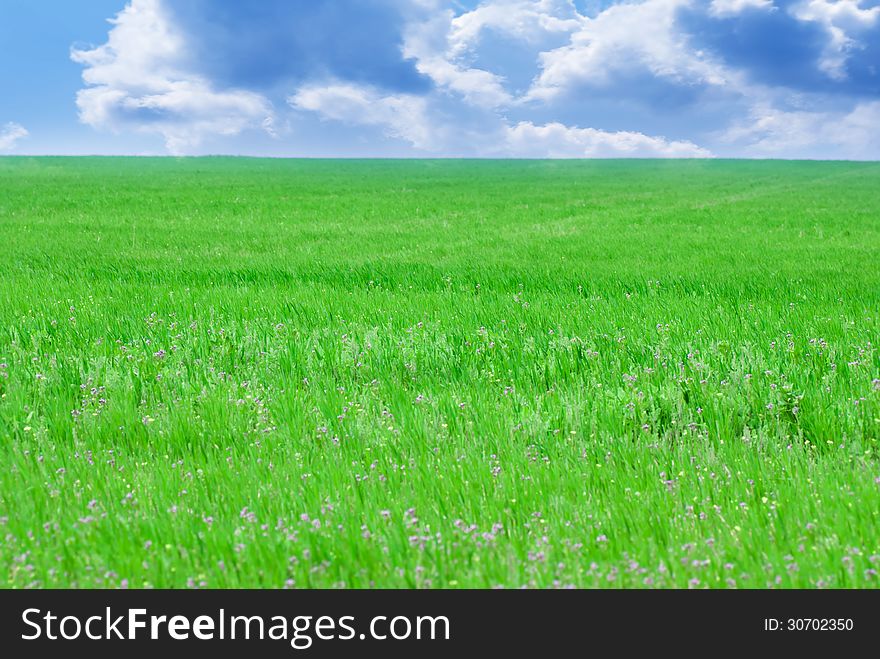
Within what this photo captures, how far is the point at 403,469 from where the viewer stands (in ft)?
12.8

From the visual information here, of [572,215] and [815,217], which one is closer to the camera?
[815,217]

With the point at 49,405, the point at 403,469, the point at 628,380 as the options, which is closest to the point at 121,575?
the point at 403,469

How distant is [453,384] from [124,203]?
2789 centimetres

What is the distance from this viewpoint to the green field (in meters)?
2.98

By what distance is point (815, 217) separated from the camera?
76.3ft

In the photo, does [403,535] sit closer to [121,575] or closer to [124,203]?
[121,575]

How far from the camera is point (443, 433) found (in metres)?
4.54

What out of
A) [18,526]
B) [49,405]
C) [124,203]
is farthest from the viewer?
[124,203]

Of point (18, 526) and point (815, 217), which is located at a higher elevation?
point (815, 217)

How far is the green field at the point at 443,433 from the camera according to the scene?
2.98 metres
